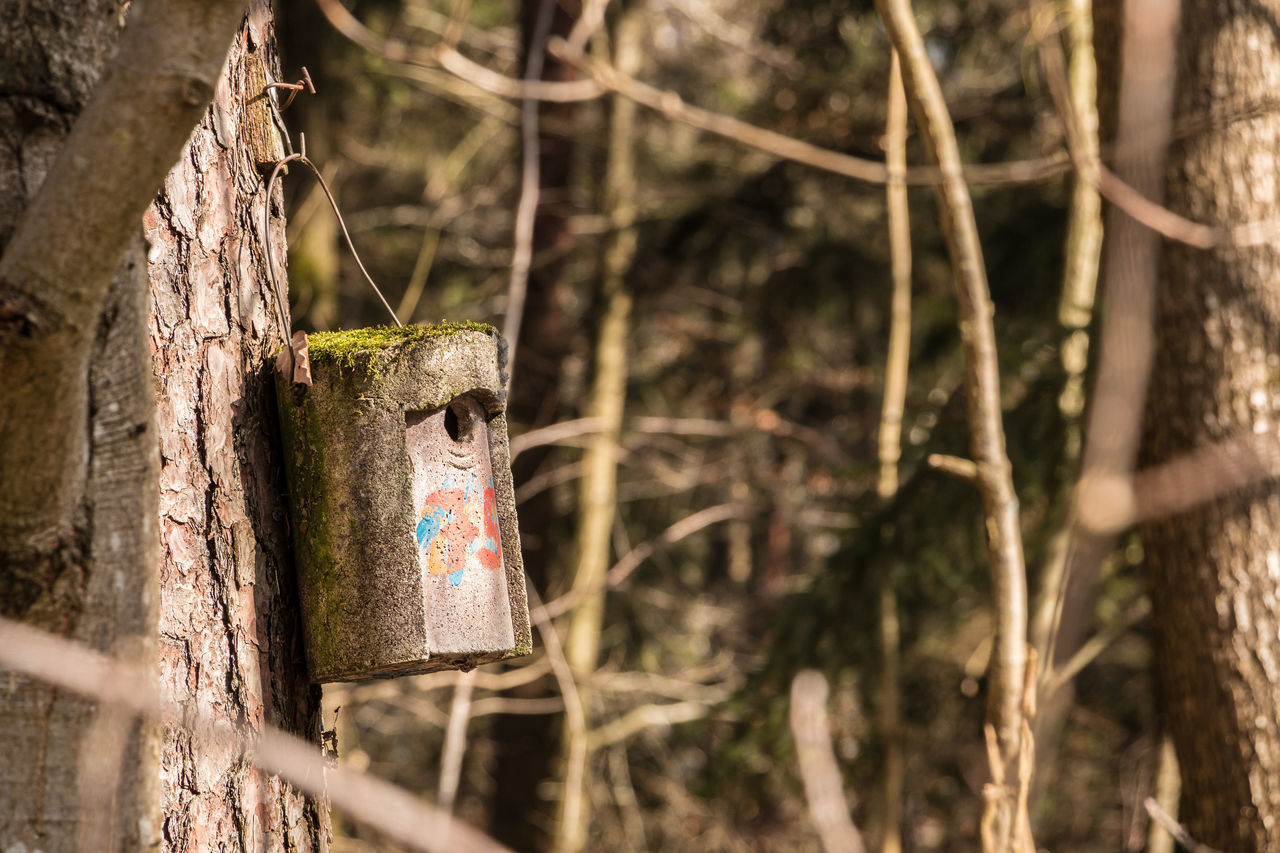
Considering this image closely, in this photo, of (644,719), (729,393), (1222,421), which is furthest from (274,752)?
(729,393)

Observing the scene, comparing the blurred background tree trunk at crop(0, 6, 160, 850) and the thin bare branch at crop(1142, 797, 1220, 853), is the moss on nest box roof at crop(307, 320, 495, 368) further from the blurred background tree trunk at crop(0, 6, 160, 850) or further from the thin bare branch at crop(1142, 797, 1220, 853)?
the thin bare branch at crop(1142, 797, 1220, 853)

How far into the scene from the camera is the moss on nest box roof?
162cm

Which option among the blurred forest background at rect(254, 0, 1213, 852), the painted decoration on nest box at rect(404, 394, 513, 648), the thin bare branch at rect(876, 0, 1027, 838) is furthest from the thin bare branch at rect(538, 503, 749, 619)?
the painted decoration on nest box at rect(404, 394, 513, 648)

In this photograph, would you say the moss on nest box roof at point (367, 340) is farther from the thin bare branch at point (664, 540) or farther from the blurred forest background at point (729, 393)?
the thin bare branch at point (664, 540)

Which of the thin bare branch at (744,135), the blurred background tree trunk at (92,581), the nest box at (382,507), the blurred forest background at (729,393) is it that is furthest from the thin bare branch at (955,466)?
the blurred background tree trunk at (92,581)

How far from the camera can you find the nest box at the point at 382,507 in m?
1.58

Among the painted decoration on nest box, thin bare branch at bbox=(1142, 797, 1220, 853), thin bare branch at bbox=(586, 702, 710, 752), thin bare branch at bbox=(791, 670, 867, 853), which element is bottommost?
thin bare branch at bbox=(1142, 797, 1220, 853)

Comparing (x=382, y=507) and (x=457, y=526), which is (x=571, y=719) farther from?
(x=382, y=507)

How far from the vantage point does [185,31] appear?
3.35 ft

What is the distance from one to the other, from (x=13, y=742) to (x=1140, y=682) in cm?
598

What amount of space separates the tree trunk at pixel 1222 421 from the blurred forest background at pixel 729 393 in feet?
1.16

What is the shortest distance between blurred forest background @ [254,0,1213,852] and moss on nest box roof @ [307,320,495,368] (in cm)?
191

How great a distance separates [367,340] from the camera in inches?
66.6

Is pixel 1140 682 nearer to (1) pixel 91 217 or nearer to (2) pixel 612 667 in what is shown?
(2) pixel 612 667
